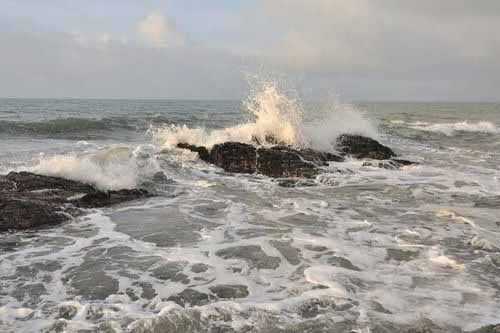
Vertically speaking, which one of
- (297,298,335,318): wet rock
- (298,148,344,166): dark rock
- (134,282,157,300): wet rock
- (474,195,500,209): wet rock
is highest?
(298,148,344,166): dark rock

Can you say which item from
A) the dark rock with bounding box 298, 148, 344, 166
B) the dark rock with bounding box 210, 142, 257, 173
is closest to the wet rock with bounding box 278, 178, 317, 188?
the dark rock with bounding box 210, 142, 257, 173

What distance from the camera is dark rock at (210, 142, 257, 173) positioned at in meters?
13.4

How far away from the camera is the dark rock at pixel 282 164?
12797 mm

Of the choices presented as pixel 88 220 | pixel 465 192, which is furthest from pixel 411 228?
pixel 88 220

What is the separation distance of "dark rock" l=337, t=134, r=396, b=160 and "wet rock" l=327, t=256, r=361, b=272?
1016 centimetres

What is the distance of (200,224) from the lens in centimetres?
793

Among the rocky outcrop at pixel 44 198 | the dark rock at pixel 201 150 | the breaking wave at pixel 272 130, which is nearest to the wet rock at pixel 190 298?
the rocky outcrop at pixel 44 198

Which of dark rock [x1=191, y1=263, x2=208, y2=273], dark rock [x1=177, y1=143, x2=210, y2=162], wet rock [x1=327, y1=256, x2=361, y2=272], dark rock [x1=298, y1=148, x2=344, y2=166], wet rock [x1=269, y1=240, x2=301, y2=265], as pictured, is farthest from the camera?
dark rock [x1=177, y1=143, x2=210, y2=162]

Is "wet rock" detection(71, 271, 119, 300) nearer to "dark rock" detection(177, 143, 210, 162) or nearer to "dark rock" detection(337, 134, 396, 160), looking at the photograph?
"dark rock" detection(177, 143, 210, 162)

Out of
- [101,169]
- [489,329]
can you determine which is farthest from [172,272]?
[101,169]

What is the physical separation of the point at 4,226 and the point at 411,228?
6289mm

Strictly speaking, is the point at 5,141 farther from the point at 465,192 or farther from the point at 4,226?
the point at 465,192

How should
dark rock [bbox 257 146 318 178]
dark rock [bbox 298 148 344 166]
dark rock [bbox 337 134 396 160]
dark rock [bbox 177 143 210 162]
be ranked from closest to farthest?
dark rock [bbox 257 146 318 178] → dark rock [bbox 298 148 344 166] → dark rock [bbox 177 143 210 162] → dark rock [bbox 337 134 396 160]

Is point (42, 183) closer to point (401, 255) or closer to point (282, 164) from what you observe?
point (282, 164)
